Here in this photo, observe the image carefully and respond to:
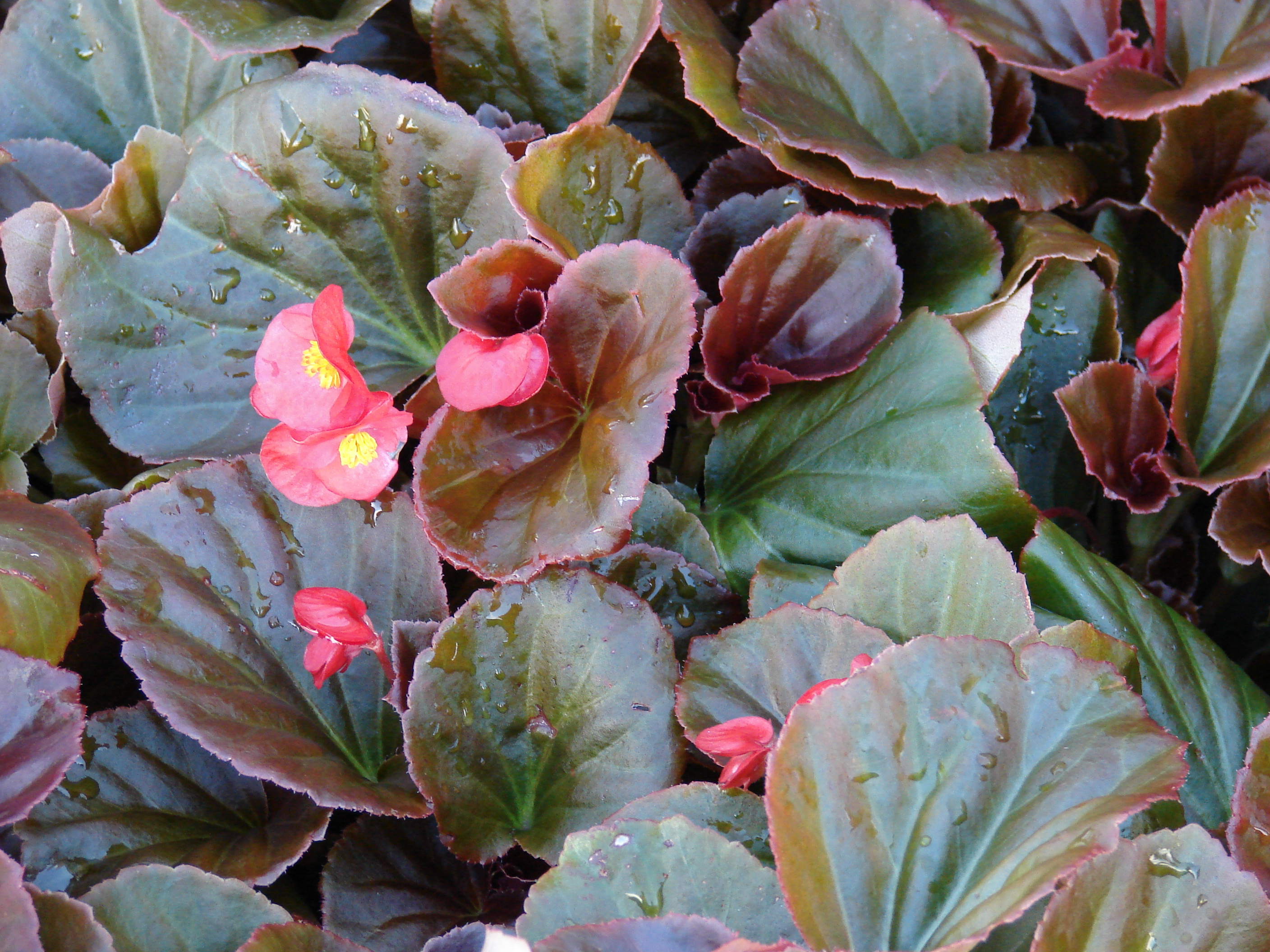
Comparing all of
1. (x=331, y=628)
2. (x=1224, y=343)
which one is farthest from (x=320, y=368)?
(x=1224, y=343)

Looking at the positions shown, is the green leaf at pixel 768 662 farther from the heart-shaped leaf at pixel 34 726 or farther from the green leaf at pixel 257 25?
the green leaf at pixel 257 25

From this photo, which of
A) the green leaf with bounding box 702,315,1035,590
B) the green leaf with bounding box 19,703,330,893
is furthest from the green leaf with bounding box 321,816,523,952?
the green leaf with bounding box 702,315,1035,590

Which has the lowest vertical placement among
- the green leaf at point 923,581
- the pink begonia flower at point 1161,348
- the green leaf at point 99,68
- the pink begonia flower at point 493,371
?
the green leaf at point 923,581

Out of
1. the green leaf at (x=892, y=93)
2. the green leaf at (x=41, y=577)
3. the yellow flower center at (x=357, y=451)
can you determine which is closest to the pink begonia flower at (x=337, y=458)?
the yellow flower center at (x=357, y=451)

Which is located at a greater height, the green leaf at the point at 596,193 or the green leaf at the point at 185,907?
the green leaf at the point at 596,193

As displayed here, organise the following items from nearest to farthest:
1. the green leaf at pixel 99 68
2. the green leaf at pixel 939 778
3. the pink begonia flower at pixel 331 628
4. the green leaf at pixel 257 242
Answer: the green leaf at pixel 939 778 → the pink begonia flower at pixel 331 628 → the green leaf at pixel 257 242 → the green leaf at pixel 99 68

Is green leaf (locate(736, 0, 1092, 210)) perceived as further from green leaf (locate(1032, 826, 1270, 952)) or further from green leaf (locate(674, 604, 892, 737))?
green leaf (locate(1032, 826, 1270, 952))

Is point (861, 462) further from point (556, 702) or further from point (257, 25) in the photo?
point (257, 25)

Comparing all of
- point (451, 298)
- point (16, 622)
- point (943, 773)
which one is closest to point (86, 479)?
point (16, 622)
